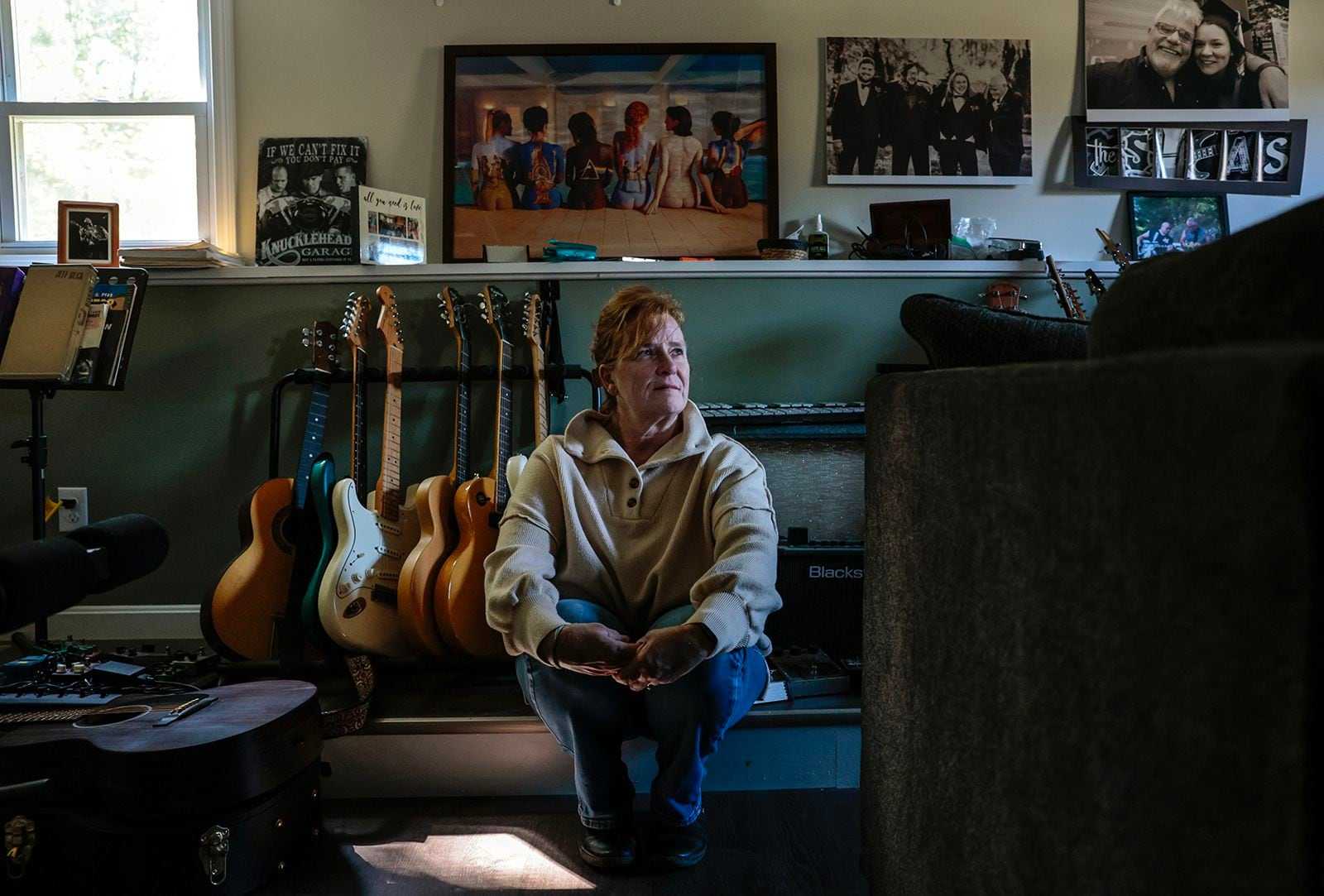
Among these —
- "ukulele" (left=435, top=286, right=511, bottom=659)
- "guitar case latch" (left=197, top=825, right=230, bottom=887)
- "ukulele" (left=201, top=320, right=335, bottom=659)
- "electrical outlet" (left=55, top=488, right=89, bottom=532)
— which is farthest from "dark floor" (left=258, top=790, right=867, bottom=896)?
"electrical outlet" (left=55, top=488, right=89, bottom=532)

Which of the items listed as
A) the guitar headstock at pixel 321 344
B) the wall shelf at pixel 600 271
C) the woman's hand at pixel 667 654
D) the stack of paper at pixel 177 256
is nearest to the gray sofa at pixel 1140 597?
the woman's hand at pixel 667 654

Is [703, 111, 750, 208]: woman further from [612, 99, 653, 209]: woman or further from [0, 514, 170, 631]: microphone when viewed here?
[0, 514, 170, 631]: microphone

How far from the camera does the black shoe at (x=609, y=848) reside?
1599 mm

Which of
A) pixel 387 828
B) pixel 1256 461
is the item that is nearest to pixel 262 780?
pixel 387 828

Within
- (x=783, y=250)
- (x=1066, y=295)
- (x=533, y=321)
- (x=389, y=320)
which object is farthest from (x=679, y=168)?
(x=1066, y=295)

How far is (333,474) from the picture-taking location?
2.23 m

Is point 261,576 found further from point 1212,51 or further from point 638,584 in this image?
point 1212,51

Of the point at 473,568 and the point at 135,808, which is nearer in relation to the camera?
the point at 135,808

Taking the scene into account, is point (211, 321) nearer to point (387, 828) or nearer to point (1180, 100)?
point (387, 828)

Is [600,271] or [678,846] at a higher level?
[600,271]

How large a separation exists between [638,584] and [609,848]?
0.43 meters

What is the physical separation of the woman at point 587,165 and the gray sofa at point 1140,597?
199cm

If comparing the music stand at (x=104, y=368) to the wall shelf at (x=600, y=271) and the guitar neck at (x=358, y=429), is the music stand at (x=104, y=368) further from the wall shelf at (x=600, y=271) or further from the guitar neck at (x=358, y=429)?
the guitar neck at (x=358, y=429)

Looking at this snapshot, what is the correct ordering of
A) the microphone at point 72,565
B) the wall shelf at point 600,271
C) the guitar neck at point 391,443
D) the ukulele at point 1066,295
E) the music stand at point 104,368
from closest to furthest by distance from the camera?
1. the microphone at point 72,565
2. the music stand at point 104,368
3. the guitar neck at point 391,443
4. the ukulele at point 1066,295
5. the wall shelf at point 600,271
